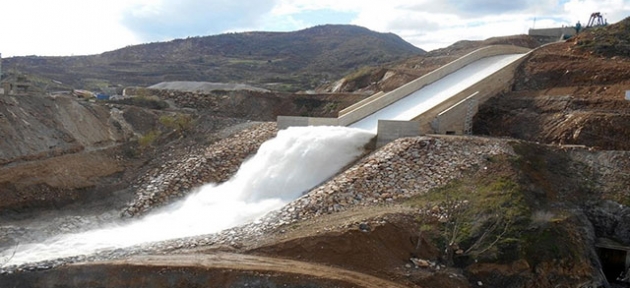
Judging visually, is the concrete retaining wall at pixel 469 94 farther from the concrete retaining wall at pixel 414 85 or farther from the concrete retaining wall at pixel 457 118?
the concrete retaining wall at pixel 414 85

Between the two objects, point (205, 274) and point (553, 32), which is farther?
point (553, 32)

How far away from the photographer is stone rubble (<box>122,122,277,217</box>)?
52.8 ft

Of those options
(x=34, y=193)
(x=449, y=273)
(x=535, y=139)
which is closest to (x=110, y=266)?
(x=34, y=193)

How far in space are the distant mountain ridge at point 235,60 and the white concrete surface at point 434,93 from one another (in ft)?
85.0

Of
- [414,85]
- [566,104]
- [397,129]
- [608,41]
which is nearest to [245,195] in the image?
[397,129]

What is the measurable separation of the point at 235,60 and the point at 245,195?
7105cm

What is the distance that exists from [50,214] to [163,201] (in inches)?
119

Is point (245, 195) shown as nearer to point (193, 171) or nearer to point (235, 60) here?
point (193, 171)

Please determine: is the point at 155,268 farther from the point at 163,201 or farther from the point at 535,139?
the point at 535,139

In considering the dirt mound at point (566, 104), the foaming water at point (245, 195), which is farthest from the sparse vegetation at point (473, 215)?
the dirt mound at point (566, 104)

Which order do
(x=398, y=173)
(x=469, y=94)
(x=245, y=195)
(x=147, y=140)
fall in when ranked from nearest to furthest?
(x=398, y=173) < (x=245, y=195) < (x=147, y=140) < (x=469, y=94)

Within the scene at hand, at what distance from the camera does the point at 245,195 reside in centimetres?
1611

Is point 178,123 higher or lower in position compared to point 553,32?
lower

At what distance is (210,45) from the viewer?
96250mm
